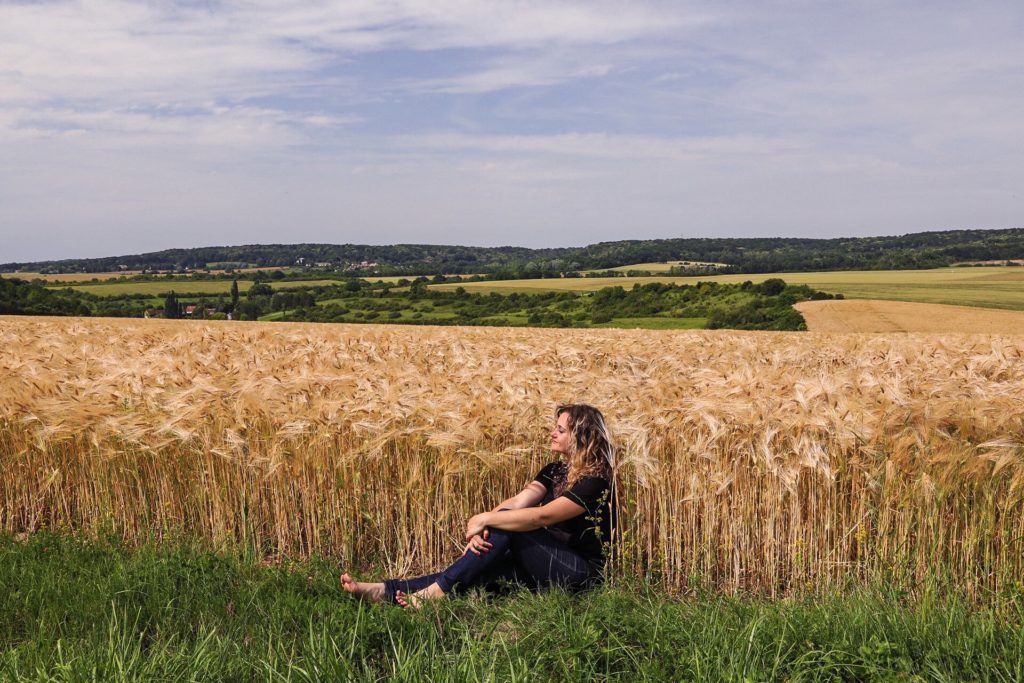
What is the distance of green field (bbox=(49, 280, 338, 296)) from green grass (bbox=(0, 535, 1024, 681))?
203 ft

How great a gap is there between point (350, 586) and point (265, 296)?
200 ft

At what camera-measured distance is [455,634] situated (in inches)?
143

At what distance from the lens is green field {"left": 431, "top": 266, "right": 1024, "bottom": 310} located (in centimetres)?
4906

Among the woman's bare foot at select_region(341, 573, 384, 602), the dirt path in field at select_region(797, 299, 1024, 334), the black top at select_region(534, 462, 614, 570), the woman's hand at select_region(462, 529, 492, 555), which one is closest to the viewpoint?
the woman's bare foot at select_region(341, 573, 384, 602)

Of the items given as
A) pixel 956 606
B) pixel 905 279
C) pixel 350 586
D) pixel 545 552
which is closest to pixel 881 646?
pixel 956 606

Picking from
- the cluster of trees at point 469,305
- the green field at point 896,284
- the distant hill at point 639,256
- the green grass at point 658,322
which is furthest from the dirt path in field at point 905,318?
the distant hill at point 639,256

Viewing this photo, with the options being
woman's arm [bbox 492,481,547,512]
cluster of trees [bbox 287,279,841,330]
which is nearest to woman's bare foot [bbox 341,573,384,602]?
woman's arm [bbox 492,481,547,512]

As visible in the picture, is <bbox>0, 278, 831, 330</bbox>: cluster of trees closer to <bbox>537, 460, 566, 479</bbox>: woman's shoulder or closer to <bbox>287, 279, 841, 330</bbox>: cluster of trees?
<bbox>287, 279, 841, 330</bbox>: cluster of trees

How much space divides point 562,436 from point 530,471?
674 mm

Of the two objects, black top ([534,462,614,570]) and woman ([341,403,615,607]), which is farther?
black top ([534,462,614,570])

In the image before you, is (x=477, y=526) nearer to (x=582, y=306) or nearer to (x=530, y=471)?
(x=530, y=471)

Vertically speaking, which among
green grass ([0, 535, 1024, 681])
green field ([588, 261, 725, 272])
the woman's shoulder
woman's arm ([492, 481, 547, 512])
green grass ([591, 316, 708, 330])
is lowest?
green grass ([591, 316, 708, 330])

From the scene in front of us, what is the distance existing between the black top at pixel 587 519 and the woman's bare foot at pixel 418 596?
A: 0.74 metres

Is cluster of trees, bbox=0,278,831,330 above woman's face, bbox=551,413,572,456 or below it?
below
